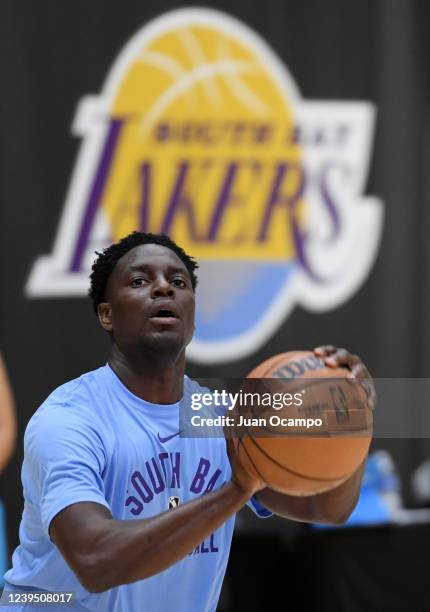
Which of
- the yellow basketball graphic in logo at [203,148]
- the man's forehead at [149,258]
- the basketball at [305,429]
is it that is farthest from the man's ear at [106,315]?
the yellow basketball graphic in logo at [203,148]

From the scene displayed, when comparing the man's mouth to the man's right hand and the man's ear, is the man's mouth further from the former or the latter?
the man's right hand

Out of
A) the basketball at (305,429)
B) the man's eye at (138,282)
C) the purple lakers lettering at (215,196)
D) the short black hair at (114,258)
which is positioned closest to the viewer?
the basketball at (305,429)

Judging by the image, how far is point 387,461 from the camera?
5.41 metres

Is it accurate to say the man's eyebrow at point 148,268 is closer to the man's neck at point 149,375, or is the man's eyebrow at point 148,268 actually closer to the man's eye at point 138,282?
the man's eye at point 138,282

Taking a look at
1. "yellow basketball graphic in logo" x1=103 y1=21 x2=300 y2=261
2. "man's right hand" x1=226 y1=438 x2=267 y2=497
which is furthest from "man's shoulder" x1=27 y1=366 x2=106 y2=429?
"yellow basketball graphic in logo" x1=103 y1=21 x2=300 y2=261

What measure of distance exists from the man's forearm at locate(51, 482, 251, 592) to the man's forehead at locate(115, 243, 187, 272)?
782mm

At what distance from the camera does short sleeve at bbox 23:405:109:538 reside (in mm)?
2203

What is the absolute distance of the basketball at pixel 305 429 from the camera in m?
2.19

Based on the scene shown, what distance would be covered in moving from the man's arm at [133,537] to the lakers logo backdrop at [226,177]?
125 inches

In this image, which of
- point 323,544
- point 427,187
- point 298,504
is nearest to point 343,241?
point 427,187

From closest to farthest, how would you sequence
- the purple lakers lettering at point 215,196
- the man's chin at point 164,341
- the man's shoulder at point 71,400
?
the man's shoulder at point 71,400 → the man's chin at point 164,341 → the purple lakers lettering at point 215,196

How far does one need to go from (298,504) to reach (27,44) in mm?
3423

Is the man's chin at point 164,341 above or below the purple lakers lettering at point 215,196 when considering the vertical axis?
below

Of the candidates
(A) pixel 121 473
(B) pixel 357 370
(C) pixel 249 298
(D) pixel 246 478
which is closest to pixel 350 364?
(B) pixel 357 370
